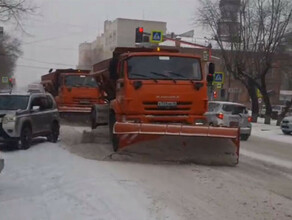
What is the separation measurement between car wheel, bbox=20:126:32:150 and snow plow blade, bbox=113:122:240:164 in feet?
11.2

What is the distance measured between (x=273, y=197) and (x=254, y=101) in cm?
3454

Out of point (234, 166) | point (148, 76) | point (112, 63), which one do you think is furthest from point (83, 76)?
point (234, 166)

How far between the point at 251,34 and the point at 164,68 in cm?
2636

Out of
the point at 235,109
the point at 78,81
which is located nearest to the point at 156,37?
the point at 78,81

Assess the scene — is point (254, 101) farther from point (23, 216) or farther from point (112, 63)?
point (23, 216)

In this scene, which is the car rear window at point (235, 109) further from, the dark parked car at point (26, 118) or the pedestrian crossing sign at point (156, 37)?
the pedestrian crossing sign at point (156, 37)

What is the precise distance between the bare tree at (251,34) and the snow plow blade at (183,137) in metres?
25.6

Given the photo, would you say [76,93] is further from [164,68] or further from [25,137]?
[164,68]

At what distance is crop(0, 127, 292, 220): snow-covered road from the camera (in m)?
7.19

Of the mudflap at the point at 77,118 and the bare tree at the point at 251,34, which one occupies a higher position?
the bare tree at the point at 251,34

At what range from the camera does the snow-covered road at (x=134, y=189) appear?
7.19 meters

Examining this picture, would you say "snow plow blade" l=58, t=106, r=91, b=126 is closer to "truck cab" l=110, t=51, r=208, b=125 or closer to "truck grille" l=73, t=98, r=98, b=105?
"truck grille" l=73, t=98, r=98, b=105

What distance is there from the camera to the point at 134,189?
8.64 meters

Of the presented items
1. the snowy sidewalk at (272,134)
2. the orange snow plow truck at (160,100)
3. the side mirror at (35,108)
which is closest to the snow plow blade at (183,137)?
the orange snow plow truck at (160,100)
